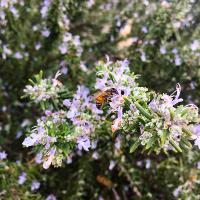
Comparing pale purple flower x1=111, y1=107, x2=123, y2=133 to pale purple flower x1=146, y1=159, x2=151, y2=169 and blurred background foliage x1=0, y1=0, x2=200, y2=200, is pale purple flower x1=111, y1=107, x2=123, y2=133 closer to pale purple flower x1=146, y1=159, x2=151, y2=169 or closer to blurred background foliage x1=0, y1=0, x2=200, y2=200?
blurred background foliage x1=0, y1=0, x2=200, y2=200

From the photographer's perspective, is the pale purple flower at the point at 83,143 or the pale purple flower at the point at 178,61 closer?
the pale purple flower at the point at 83,143

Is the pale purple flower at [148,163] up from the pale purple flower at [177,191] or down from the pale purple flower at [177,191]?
up

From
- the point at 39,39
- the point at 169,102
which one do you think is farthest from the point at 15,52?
the point at 169,102

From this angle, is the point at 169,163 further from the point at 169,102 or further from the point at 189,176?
the point at 169,102

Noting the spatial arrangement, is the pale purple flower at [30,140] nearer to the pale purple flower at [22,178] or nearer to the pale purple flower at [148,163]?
the pale purple flower at [22,178]

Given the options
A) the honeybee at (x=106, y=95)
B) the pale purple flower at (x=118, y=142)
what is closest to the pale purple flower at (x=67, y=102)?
the honeybee at (x=106, y=95)

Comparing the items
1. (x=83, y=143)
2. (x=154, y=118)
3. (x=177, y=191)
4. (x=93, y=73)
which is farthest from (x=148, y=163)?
(x=154, y=118)

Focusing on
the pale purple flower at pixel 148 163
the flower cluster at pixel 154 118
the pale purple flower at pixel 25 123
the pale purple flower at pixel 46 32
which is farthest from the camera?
the pale purple flower at pixel 25 123

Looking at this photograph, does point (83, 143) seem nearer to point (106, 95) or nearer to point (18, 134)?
point (106, 95)

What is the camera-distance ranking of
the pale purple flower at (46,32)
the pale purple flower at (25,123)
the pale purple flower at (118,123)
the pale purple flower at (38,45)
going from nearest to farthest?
the pale purple flower at (118,123)
the pale purple flower at (46,32)
the pale purple flower at (25,123)
the pale purple flower at (38,45)
